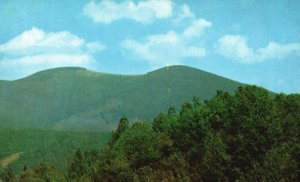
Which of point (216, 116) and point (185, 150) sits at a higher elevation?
point (216, 116)

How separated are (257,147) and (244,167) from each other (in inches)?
143

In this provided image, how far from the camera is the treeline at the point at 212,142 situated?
7812 centimetres

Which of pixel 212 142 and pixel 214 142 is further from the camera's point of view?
pixel 212 142

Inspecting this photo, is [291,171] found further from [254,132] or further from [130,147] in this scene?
[130,147]

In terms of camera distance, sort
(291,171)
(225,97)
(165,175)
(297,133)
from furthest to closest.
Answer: (225,97), (165,175), (297,133), (291,171)

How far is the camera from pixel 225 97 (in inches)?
3711

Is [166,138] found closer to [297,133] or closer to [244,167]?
[244,167]

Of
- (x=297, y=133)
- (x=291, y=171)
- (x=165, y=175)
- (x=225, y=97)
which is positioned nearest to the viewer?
(x=291, y=171)

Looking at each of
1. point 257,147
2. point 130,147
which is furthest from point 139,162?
point 257,147

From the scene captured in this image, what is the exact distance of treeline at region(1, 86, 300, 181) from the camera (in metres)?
78.1

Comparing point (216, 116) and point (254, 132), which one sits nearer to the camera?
point (254, 132)

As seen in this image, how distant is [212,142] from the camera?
268 feet

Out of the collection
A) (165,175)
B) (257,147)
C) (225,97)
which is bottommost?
(165,175)

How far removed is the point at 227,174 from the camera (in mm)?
81000
